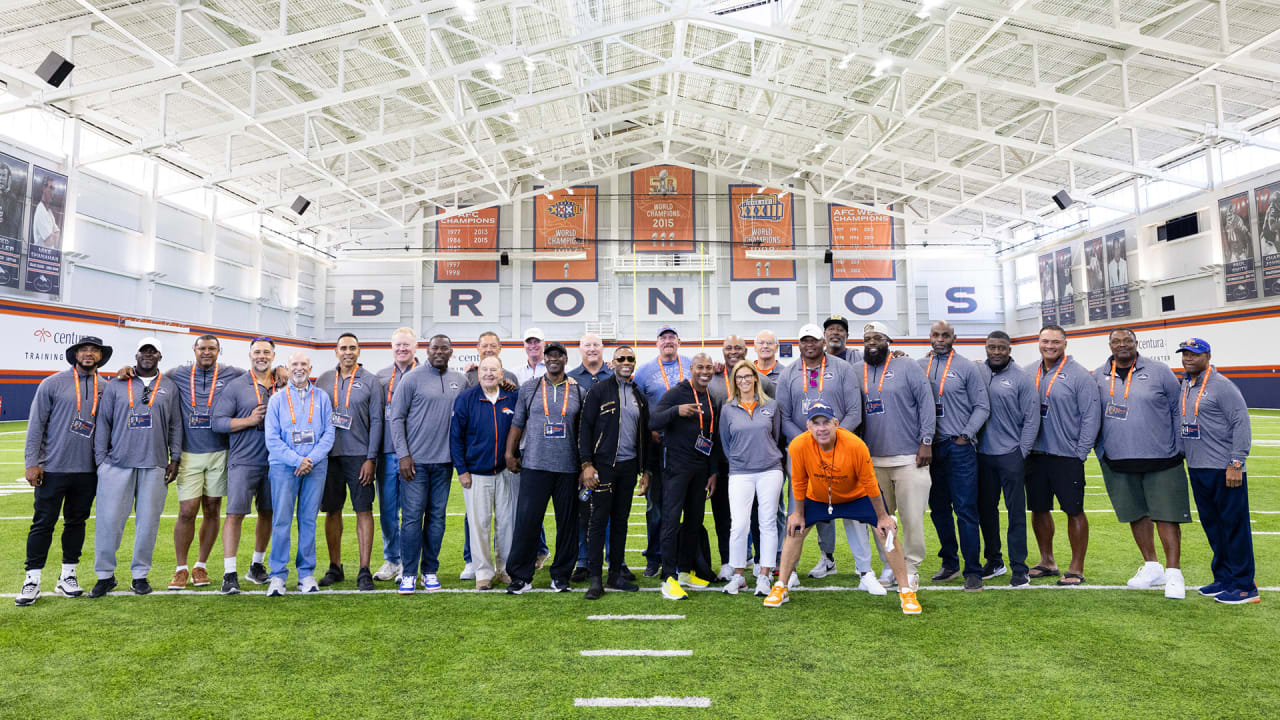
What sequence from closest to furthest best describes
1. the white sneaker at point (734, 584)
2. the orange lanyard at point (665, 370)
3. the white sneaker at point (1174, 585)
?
the white sneaker at point (1174, 585) < the white sneaker at point (734, 584) < the orange lanyard at point (665, 370)

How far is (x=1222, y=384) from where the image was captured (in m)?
3.92

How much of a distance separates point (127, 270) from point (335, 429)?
1710cm

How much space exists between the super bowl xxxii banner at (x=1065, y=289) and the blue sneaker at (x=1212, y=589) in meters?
21.1

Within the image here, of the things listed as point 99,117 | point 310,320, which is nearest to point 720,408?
point 99,117

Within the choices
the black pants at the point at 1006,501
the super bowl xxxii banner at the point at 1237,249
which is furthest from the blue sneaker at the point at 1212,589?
the super bowl xxxii banner at the point at 1237,249

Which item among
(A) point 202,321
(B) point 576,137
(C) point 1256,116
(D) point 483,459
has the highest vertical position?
(B) point 576,137

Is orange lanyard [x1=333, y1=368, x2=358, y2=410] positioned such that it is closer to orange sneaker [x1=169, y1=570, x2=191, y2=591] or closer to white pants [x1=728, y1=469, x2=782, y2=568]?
orange sneaker [x1=169, y1=570, x2=191, y2=591]

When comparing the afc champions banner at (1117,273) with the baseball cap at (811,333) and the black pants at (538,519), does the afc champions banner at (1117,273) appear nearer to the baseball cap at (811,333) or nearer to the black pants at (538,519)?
the baseball cap at (811,333)

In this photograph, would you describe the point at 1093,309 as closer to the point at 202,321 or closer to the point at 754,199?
the point at 754,199

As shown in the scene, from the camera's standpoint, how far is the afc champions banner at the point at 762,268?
24047 mm

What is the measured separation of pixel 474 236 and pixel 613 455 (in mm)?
21278

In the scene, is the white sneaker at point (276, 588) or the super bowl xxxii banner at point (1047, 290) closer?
the white sneaker at point (276, 588)

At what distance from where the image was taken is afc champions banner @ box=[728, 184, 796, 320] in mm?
24047

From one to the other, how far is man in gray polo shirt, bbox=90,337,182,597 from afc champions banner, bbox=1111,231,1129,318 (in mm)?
24041
